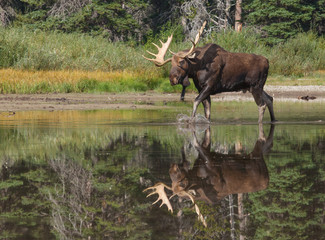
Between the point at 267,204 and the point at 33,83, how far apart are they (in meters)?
18.1

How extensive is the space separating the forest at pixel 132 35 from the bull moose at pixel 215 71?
10.3 m

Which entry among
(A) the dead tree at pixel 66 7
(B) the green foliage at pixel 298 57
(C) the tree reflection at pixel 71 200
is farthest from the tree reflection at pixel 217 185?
(A) the dead tree at pixel 66 7

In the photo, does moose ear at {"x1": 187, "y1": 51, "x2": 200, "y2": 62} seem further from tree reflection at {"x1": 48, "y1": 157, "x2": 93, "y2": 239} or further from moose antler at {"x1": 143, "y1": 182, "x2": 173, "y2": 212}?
moose antler at {"x1": 143, "y1": 182, "x2": 173, "y2": 212}

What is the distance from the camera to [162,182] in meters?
7.00

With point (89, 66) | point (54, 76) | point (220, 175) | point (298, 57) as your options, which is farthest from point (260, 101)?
point (298, 57)

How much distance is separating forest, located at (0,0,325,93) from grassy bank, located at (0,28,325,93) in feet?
0.13

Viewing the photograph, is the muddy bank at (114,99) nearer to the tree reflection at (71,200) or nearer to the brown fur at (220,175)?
the brown fur at (220,175)

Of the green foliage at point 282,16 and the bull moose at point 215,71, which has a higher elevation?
the green foliage at point 282,16

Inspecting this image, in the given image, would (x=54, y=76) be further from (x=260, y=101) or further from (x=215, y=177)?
(x=215, y=177)

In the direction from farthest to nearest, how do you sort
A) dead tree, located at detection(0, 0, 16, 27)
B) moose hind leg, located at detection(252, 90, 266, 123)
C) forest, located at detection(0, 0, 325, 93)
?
dead tree, located at detection(0, 0, 16, 27) < forest, located at detection(0, 0, 325, 93) < moose hind leg, located at detection(252, 90, 266, 123)

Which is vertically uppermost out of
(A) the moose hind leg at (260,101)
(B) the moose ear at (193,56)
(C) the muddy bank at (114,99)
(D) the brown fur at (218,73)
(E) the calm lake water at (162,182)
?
(B) the moose ear at (193,56)

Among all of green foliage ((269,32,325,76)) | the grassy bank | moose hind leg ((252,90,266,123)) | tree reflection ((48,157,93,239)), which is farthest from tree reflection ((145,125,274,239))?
green foliage ((269,32,325,76))

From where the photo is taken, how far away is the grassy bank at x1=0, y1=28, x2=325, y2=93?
77.9 feet

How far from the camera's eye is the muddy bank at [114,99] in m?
18.7
